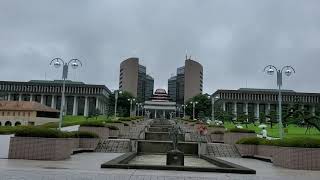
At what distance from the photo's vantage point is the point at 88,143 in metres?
27.4

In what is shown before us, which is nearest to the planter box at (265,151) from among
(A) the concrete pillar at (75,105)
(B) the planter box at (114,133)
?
(B) the planter box at (114,133)

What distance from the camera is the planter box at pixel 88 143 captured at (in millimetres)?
27156

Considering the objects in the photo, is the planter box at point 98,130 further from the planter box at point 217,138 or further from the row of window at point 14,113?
the row of window at point 14,113

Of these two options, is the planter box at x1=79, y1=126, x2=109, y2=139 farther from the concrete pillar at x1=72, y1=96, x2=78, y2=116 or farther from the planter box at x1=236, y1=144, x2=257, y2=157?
the concrete pillar at x1=72, y1=96, x2=78, y2=116

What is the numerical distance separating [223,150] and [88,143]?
9.94 metres

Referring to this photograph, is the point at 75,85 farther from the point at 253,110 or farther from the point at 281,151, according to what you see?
the point at 281,151

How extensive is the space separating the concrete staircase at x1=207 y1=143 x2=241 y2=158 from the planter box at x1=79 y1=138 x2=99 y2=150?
8.37 m

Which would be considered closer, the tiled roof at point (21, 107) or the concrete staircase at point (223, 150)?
the concrete staircase at point (223, 150)

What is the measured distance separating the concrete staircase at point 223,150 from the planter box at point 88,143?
27.5 feet

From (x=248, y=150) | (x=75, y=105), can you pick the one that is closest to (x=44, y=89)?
(x=75, y=105)

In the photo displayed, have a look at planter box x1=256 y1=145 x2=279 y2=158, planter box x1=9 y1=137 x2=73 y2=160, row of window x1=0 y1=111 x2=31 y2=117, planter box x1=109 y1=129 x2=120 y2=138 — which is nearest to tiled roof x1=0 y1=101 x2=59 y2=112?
row of window x1=0 y1=111 x2=31 y2=117

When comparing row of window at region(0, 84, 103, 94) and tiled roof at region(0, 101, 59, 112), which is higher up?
row of window at region(0, 84, 103, 94)

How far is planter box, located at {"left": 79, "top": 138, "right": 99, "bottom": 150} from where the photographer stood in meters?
27.2

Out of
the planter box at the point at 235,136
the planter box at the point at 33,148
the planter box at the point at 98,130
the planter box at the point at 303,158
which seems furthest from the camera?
the planter box at the point at 98,130
